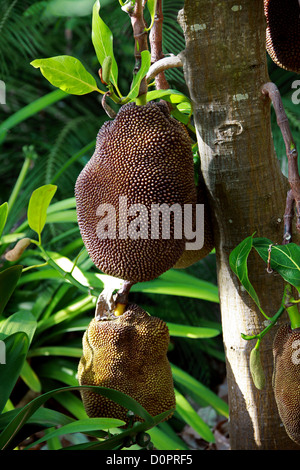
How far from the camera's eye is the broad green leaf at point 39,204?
457mm

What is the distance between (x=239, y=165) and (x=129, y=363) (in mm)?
199

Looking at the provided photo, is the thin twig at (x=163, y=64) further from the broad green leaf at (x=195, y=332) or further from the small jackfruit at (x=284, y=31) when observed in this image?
the broad green leaf at (x=195, y=332)

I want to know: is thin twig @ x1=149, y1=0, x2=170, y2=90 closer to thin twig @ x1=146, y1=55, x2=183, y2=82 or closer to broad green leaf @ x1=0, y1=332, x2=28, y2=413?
thin twig @ x1=146, y1=55, x2=183, y2=82

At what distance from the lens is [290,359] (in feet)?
1.17

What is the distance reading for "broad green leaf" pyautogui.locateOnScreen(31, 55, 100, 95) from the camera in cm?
38

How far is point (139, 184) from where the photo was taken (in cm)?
38

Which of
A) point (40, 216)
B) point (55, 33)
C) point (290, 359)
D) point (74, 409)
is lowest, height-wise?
point (74, 409)

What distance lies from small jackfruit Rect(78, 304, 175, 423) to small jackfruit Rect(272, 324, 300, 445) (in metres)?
0.12

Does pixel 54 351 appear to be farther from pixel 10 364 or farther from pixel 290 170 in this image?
pixel 290 170

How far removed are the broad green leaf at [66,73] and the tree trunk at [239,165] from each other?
0.28 feet

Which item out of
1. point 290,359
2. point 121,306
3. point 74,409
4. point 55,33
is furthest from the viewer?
point 55,33

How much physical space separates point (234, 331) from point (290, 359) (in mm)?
102
